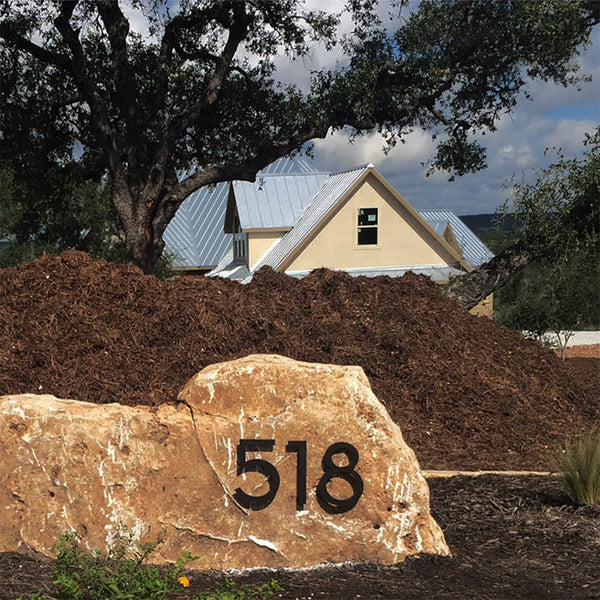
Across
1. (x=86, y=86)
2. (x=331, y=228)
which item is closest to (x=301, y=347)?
(x=86, y=86)

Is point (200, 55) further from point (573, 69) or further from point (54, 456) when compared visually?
point (54, 456)

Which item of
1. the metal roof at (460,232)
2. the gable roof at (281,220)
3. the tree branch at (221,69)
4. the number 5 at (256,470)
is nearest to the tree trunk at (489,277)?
the tree branch at (221,69)

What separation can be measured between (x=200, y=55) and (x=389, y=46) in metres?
3.33

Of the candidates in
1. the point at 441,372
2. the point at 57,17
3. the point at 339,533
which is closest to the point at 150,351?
the point at 441,372

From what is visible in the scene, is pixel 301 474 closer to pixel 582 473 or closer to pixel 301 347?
pixel 582 473

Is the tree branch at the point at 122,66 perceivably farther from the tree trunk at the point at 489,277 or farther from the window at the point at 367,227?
the window at the point at 367,227

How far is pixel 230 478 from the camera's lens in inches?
183

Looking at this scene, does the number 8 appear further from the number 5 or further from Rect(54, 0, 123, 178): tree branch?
Rect(54, 0, 123, 178): tree branch

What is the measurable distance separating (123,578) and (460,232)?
33580 mm

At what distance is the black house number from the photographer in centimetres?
464

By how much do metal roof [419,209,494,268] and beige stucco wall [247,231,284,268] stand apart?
842 cm

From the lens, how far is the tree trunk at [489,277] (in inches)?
489

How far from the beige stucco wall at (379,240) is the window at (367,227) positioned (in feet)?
0.58

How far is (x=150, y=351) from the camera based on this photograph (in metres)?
7.77
